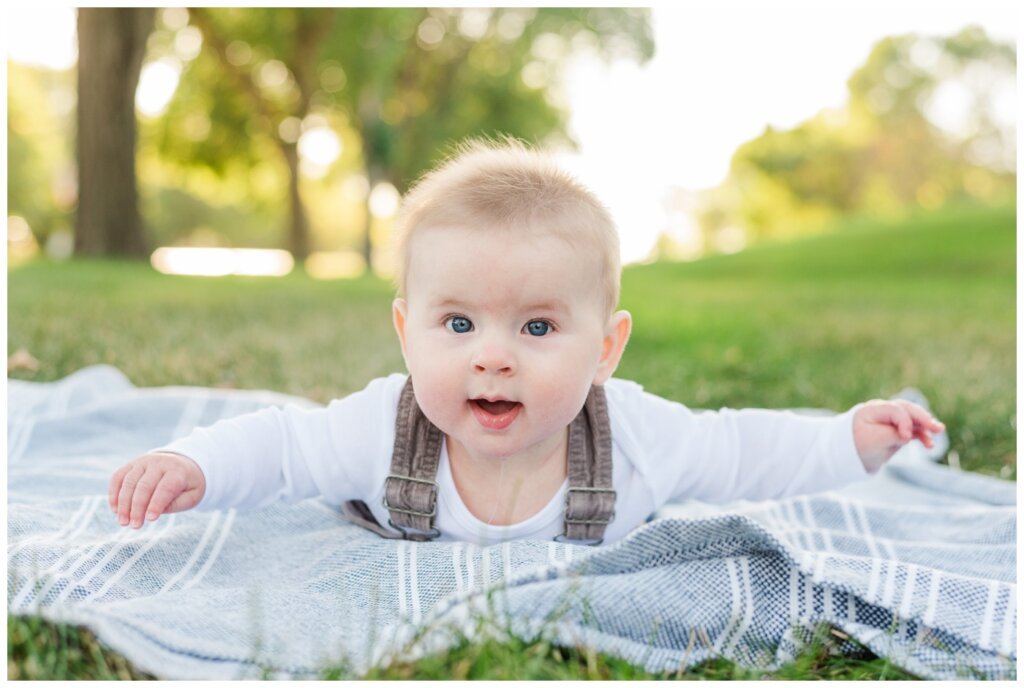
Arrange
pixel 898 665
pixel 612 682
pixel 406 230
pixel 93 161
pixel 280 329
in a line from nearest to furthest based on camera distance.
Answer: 1. pixel 612 682
2. pixel 898 665
3. pixel 406 230
4. pixel 280 329
5. pixel 93 161

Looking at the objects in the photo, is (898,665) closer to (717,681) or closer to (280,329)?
(717,681)

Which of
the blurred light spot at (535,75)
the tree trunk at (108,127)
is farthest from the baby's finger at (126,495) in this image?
the blurred light spot at (535,75)

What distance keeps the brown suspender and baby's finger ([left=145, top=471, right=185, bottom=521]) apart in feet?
1.26

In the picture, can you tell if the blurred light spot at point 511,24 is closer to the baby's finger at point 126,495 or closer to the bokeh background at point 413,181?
the bokeh background at point 413,181

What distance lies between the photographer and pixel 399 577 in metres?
1.67

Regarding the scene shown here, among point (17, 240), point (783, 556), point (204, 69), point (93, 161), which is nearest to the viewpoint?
point (783, 556)

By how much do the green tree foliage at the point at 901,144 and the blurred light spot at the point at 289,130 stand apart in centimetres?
1548

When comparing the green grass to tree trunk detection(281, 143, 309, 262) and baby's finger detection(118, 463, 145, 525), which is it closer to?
baby's finger detection(118, 463, 145, 525)

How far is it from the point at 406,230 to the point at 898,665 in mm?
1067

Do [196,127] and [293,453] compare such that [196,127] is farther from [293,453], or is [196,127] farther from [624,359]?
[293,453]

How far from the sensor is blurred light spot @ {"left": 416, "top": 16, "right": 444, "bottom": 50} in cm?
1792

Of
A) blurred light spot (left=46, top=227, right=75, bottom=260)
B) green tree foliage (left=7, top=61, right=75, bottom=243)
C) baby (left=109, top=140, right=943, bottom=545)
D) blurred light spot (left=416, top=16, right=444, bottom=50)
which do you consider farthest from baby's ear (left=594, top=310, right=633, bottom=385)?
green tree foliage (left=7, top=61, right=75, bottom=243)

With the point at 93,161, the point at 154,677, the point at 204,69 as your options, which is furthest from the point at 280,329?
the point at 204,69

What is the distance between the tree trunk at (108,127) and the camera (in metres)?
9.29
